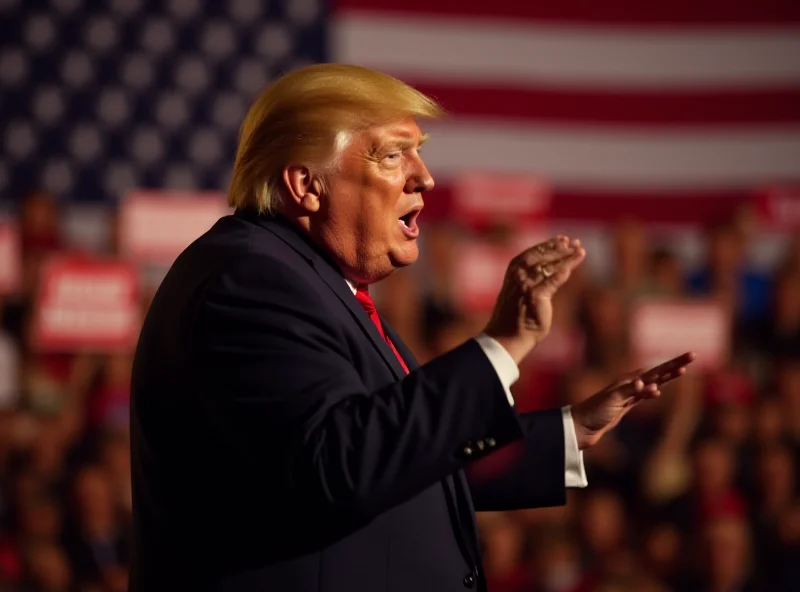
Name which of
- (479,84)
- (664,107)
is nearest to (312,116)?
(479,84)

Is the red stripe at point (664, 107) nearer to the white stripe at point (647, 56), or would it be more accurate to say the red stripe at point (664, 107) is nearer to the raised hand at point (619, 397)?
the white stripe at point (647, 56)

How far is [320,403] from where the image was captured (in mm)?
1337

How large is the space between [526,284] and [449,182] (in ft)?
18.0

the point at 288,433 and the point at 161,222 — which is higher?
the point at 288,433

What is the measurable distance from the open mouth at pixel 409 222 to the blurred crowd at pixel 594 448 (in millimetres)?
2488

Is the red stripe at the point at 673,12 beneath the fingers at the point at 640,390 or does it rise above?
above

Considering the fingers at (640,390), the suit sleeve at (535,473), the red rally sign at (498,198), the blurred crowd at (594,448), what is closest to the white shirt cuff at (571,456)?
the suit sleeve at (535,473)

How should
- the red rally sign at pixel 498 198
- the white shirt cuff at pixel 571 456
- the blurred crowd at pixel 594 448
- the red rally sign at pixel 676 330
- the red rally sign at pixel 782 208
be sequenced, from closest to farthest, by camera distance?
the white shirt cuff at pixel 571 456
the blurred crowd at pixel 594 448
the red rally sign at pixel 676 330
the red rally sign at pixel 498 198
the red rally sign at pixel 782 208

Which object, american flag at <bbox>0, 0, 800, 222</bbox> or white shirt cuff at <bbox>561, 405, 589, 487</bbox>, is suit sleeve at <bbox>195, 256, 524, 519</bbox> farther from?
american flag at <bbox>0, 0, 800, 222</bbox>

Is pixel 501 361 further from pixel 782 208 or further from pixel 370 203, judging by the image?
pixel 782 208

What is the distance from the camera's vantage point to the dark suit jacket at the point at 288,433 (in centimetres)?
133

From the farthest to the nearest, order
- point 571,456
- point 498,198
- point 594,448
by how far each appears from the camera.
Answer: point 498,198 → point 594,448 → point 571,456

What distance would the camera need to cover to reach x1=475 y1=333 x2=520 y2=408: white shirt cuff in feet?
4.62

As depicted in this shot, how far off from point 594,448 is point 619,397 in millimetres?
3330
